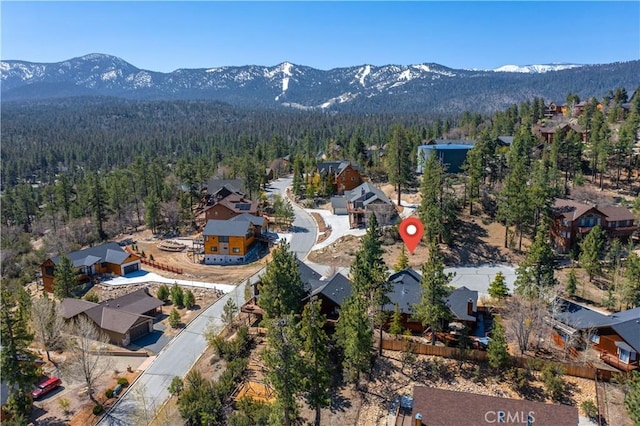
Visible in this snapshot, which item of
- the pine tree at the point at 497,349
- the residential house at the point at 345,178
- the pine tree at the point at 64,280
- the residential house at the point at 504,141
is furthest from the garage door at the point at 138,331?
the residential house at the point at 504,141

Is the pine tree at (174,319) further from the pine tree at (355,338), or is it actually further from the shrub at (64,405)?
the pine tree at (355,338)

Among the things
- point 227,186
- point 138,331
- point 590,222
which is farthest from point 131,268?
point 590,222

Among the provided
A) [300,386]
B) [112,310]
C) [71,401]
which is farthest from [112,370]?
[300,386]

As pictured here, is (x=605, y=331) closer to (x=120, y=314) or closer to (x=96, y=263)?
(x=120, y=314)

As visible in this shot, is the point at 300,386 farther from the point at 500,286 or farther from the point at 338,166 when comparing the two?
the point at 338,166

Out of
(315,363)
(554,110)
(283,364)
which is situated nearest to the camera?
(283,364)

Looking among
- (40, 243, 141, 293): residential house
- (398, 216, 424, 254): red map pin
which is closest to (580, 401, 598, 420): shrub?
(398, 216, 424, 254): red map pin
